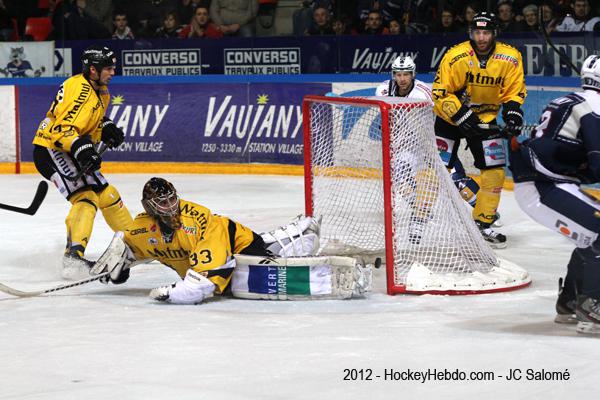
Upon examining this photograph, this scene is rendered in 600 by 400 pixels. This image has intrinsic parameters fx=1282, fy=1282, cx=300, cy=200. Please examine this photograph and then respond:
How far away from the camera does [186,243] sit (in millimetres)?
5930

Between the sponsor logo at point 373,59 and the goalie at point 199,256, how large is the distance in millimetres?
5403

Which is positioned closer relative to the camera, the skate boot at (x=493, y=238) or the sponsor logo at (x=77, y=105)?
the sponsor logo at (x=77, y=105)

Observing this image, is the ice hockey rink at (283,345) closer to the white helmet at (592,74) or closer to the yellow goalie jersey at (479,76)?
the white helmet at (592,74)

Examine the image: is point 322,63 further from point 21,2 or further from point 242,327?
point 242,327

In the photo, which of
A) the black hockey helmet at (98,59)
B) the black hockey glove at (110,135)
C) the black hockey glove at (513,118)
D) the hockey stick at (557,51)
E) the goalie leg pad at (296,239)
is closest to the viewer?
the goalie leg pad at (296,239)

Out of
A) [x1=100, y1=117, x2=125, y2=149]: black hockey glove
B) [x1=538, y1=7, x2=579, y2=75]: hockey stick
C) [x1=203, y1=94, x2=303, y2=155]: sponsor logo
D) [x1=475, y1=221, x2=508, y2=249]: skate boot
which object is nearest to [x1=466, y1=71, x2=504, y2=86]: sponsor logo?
[x1=475, y1=221, x2=508, y2=249]: skate boot

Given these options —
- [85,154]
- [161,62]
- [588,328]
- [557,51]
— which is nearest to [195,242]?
[85,154]

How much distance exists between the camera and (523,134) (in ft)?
32.7

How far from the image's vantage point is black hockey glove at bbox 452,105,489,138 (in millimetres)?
7688

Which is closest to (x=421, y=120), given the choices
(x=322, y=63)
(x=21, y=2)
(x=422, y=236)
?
(x=422, y=236)

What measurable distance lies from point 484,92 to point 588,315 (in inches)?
118

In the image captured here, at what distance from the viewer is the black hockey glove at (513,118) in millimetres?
7535

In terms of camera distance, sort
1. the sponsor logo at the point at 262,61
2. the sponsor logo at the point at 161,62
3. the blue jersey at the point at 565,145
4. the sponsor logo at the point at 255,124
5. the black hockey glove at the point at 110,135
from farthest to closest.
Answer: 1. the sponsor logo at the point at 161,62
2. the sponsor logo at the point at 262,61
3. the sponsor logo at the point at 255,124
4. the black hockey glove at the point at 110,135
5. the blue jersey at the point at 565,145

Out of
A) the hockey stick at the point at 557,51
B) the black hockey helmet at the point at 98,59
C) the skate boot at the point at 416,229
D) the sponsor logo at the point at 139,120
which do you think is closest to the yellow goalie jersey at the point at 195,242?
the skate boot at the point at 416,229
